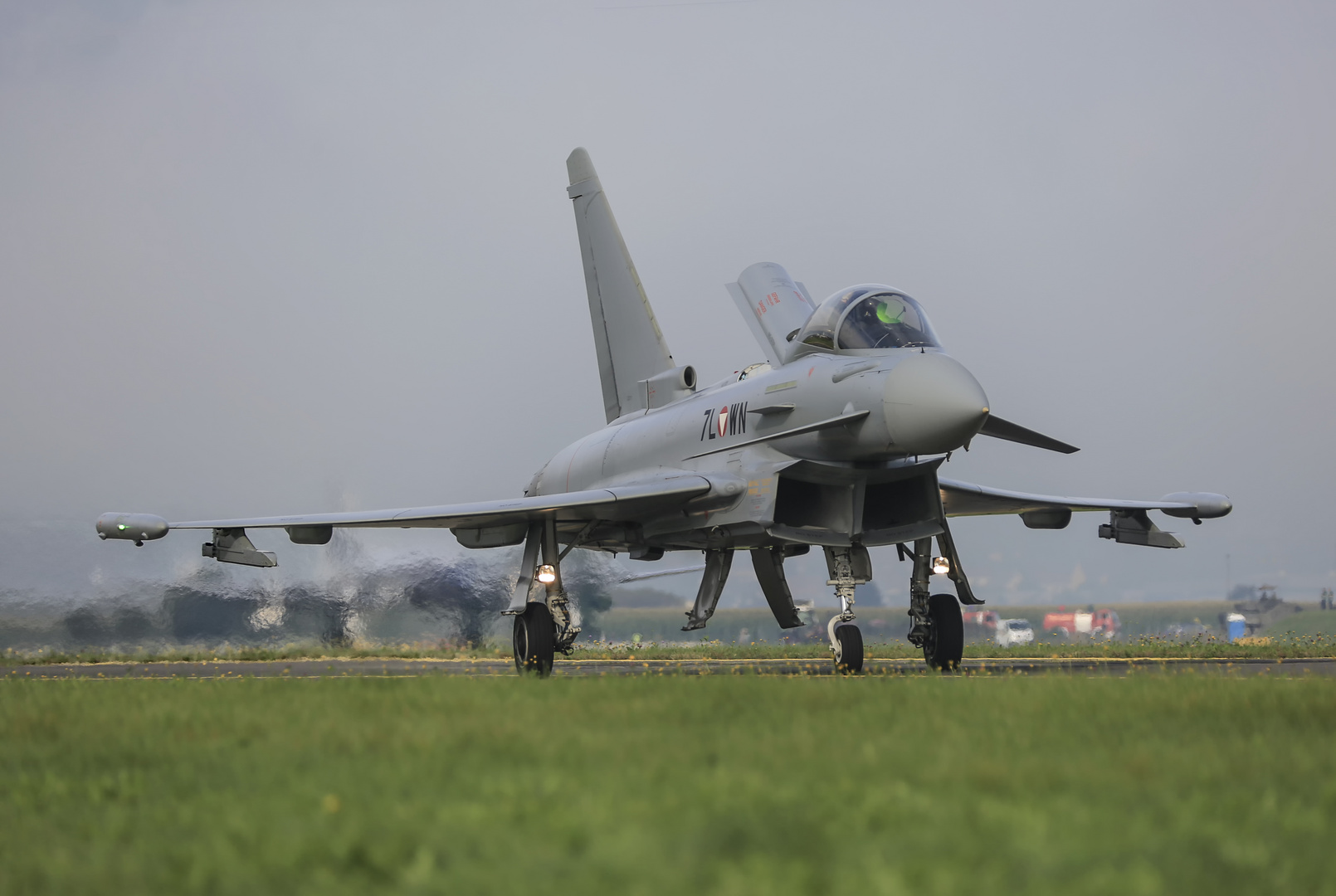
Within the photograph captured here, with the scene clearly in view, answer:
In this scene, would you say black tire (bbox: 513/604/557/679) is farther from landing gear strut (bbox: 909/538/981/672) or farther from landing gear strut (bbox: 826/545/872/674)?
landing gear strut (bbox: 909/538/981/672)

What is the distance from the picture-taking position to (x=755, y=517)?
12.8m

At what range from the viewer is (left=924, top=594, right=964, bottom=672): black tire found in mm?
12953

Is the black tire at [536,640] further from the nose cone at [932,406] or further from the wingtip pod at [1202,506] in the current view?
the wingtip pod at [1202,506]

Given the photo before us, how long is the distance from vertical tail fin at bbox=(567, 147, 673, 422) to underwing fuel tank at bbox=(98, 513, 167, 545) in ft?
23.2

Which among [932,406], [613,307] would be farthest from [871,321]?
[613,307]

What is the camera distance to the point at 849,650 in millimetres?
11859

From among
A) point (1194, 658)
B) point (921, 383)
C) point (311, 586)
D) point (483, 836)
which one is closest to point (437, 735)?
point (483, 836)

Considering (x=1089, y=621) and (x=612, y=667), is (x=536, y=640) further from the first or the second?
(x=1089, y=621)

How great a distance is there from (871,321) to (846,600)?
2987 mm

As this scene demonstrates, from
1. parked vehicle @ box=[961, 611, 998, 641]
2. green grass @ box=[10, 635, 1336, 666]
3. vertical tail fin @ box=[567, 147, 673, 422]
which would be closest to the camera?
green grass @ box=[10, 635, 1336, 666]

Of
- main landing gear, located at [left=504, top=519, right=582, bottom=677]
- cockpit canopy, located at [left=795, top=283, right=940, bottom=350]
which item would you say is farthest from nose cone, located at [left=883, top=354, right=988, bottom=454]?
main landing gear, located at [left=504, top=519, right=582, bottom=677]

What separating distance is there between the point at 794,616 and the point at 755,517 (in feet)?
9.90

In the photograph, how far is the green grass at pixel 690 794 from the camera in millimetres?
3062

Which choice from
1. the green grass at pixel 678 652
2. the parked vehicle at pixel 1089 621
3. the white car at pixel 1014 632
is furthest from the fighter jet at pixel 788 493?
the parked vehicle at pixel 1089 621
